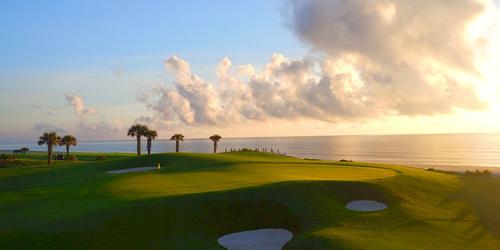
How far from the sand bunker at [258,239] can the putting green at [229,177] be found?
685cm

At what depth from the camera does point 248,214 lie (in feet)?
88.9

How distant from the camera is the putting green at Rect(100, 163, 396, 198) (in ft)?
106

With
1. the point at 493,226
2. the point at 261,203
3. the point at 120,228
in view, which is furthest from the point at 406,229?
the point at 120,228

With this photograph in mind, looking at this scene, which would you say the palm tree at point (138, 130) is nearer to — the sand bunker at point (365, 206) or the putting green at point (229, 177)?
the putting green at point (229, 177)

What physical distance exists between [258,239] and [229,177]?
52.2ft

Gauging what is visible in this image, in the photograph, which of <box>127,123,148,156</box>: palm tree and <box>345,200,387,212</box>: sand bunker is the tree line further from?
<box>345,200,387,212</box>: sand bunker

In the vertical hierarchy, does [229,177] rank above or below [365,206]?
above

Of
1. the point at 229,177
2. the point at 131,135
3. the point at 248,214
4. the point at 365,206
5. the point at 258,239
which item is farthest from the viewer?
the point at 131,135

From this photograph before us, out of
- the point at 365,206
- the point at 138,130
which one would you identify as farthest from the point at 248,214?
the point at 138,130

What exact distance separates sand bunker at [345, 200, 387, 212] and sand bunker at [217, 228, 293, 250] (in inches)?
219

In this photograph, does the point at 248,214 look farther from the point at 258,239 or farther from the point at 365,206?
the point at 365,206

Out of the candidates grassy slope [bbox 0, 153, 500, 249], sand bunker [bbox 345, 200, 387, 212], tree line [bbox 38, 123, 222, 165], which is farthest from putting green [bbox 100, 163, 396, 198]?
tree line [bbox 38, 123, 222, 165]

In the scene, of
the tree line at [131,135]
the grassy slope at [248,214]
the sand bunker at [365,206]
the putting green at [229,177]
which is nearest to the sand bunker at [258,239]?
the grassy slope at [248,214]

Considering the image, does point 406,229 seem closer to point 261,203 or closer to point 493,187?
point 261,203
